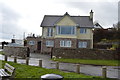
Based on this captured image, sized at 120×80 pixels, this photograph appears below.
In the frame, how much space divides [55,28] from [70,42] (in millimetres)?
4351

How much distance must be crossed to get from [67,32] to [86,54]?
11.5m

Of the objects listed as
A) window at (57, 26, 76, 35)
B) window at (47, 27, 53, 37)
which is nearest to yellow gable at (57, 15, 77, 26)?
window at (57, 26, 76, 35)

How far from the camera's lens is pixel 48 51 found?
43375 millimetres

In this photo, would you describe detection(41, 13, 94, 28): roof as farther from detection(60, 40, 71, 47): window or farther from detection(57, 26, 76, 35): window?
detection(60, 40, 71, 47): window

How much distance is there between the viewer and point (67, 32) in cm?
4147

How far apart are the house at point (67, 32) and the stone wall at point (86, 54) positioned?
9.61 m

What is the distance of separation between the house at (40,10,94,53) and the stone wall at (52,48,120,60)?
9.61m

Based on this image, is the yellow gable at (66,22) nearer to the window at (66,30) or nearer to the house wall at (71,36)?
the house wall at (71,36)

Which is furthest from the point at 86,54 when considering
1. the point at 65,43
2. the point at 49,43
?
the point at 49,43

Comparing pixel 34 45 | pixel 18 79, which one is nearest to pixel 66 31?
pixel 34 45

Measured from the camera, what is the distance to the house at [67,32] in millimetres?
41375

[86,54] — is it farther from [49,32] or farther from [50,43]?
[49,32]

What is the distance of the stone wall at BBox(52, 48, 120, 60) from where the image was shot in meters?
30.8

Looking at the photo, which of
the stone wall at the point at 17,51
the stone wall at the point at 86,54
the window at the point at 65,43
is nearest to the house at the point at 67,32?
the window at the point at 65,43
